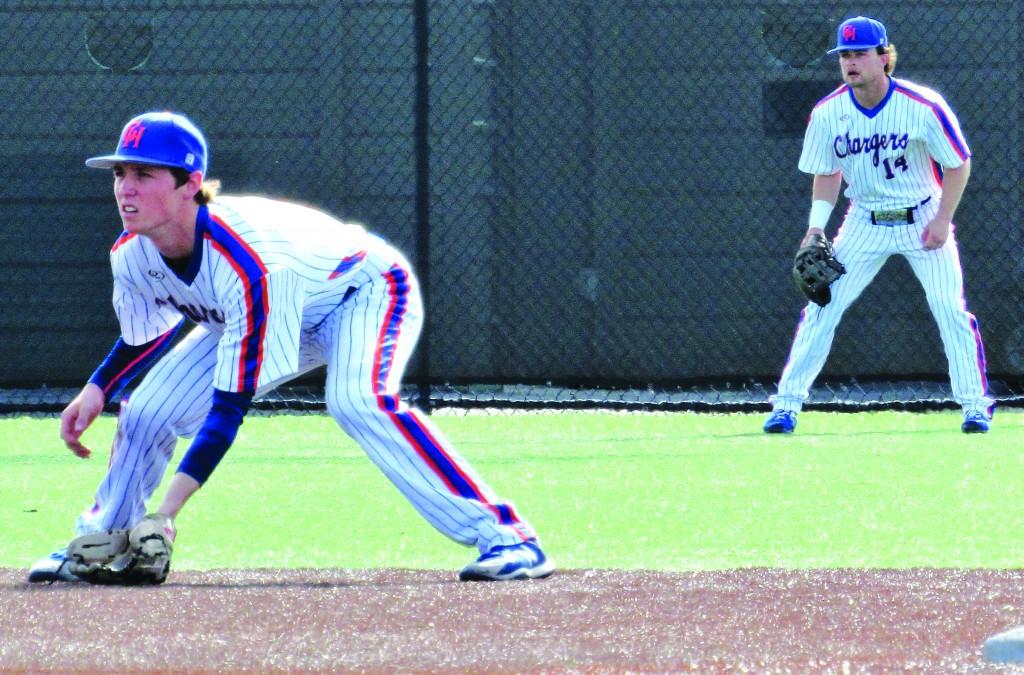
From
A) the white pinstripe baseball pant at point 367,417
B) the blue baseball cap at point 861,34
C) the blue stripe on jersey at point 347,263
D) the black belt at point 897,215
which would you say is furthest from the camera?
the black belt at point 897,215

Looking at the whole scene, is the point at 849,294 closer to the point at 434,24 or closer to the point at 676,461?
the point at 676,461

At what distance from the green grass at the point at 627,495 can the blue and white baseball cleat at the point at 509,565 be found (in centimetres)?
35

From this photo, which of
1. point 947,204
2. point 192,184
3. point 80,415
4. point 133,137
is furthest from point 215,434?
point 947,204

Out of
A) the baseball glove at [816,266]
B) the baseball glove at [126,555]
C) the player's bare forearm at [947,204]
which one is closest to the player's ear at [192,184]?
the baseball glove at [126,555]

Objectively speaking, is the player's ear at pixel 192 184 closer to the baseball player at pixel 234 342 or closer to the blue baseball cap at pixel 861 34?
the baseball player at pixel 234 342

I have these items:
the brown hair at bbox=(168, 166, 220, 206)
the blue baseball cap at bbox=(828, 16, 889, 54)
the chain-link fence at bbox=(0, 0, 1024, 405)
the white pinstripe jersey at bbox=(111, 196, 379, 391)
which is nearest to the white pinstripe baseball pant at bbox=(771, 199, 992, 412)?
the blue baseball cap at bbox=(828, 16, 889, 54)

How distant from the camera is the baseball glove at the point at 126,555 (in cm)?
433

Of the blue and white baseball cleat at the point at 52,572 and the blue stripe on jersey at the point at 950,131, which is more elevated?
the blue stripe on jersey at the point at 950,131

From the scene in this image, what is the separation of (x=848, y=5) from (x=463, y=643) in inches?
301

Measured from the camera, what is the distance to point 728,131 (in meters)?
10.6

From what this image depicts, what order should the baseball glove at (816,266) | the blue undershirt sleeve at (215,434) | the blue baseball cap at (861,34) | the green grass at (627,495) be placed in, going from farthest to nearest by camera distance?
the baseball glove at (816,266) → the blue baseball cap at (861,34) → the green grass at (627,495) → the blue undershirt sleeve at (215,434)

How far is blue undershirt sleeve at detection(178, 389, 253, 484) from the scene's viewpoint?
14.0ft

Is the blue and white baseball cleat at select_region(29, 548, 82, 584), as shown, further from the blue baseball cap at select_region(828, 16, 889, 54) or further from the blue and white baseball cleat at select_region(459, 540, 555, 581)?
the blue baseball cap at select_region(828, 16, 889, 54)

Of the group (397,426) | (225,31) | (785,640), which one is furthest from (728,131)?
(785,640)
